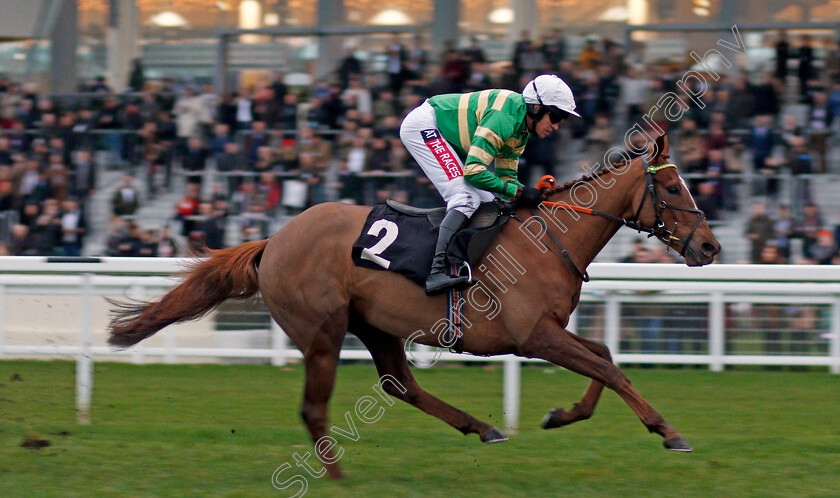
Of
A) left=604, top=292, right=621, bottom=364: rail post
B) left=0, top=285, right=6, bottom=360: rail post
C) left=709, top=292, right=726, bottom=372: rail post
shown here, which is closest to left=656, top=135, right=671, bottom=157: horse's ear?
left=604, top=292, right=621, bottom=364: rail post

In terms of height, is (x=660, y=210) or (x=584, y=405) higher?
(x=660, y=210)

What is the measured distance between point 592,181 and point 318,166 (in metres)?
5.47

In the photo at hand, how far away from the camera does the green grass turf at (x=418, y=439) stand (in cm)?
426

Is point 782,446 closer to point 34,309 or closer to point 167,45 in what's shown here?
point 34,309

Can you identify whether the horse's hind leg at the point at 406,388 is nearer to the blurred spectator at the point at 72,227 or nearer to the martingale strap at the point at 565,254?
the martingale strap at the point at 565,254

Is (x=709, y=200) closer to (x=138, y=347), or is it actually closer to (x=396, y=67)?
(x=396, y=67)

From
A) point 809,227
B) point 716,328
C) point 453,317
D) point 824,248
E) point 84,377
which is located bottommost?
point 84,377

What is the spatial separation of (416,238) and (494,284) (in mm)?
423

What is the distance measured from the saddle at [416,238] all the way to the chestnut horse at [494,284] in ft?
0.18

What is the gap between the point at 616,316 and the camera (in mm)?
6828

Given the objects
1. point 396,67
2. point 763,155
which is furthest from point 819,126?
point 396,67

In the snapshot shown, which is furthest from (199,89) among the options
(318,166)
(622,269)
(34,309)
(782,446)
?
(782,446)

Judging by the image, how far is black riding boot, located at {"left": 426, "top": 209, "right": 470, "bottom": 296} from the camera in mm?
4344

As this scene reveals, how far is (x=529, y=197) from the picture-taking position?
178 inches
